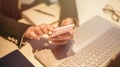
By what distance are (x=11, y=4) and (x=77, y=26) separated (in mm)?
485

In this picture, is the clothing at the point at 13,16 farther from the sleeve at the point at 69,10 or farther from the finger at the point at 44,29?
the finger at the point at 44,29

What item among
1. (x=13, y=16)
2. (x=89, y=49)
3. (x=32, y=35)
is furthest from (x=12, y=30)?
(x=89, y=49)

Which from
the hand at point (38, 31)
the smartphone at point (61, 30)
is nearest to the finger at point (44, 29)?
the hand at point (38, 31)

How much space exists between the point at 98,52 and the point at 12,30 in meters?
0.47

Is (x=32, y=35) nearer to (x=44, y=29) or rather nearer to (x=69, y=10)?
(x=44, y=29)

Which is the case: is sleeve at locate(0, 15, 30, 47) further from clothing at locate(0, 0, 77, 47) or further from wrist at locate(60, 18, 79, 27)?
wrist at locate(60, 18, 79, 27)

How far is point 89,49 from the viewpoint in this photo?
0.84 meters

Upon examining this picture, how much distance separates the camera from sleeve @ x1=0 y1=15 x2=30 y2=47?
958mm

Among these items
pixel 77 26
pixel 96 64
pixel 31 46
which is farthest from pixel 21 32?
pixel 96 64

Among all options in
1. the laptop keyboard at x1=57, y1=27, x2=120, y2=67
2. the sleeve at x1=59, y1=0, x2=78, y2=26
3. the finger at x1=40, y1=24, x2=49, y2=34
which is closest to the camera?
the laptop keyboard at x1=57, y1=27, x2=120, y2=67

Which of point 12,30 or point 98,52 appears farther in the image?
point 12,30

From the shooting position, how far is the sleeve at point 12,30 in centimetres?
96

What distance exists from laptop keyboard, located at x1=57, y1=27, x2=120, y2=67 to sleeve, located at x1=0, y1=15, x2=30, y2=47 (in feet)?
0.97

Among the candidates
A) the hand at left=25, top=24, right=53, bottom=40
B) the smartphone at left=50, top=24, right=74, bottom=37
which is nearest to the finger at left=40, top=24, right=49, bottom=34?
the hand at left=25, top=24, right=53, bottom=40
